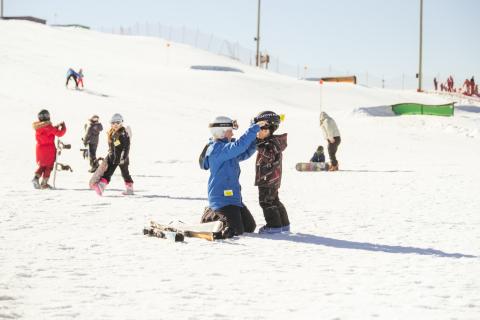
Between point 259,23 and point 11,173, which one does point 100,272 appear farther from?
point 259,23

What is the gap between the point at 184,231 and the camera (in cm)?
717

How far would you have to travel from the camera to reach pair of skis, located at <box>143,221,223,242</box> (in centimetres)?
690

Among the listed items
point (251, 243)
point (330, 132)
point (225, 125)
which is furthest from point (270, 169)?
point (330, 132)

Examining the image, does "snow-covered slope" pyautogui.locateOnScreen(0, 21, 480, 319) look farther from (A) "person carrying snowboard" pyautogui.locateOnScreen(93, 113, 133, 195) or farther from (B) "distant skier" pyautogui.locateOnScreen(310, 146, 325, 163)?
(B) "distant skier" pyautogui.locateOnScreen(310, 146, 325, 163)

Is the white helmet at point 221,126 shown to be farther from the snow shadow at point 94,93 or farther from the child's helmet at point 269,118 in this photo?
the snow shadow at point 94,93

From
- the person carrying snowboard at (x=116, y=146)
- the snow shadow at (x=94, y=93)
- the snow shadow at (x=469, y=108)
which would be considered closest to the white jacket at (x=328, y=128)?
the person carrying snowboard at (x=116, y=146)

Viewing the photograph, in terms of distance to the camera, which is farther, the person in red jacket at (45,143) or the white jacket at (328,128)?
the white jacket at (328,128)

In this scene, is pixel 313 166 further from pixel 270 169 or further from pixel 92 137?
pixel 270 169

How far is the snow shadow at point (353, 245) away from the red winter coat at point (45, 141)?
19.5 ft

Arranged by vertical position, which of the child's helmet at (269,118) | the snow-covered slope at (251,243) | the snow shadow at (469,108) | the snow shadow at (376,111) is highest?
the snow shadow at (469,108)

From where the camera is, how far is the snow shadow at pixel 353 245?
21.0 feet

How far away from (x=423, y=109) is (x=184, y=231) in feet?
92.7

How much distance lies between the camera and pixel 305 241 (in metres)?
7.06

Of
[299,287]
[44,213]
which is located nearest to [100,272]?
[299,287]
